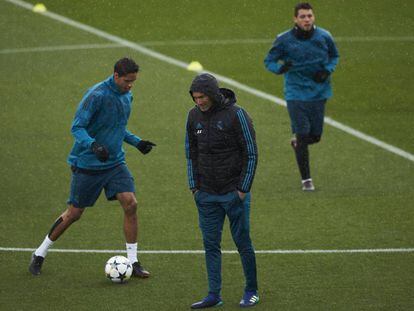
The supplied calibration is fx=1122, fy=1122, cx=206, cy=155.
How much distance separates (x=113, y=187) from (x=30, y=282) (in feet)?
4.34

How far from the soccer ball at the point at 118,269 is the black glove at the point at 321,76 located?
15.9 feet

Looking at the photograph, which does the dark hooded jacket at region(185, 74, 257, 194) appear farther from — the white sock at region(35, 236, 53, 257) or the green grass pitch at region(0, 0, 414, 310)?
the white sock at region(35, 236, 53, 257)

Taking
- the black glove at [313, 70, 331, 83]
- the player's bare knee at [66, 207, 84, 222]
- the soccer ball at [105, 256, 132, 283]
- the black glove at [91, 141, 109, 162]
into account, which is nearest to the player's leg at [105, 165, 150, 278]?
the soccer ball at [105, 256, 132, 283]

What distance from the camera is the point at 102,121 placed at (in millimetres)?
11797

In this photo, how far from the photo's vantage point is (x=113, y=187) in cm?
1198

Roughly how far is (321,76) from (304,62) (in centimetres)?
33

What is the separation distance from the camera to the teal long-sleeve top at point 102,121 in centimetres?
1164

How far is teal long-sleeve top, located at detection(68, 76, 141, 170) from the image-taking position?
38.2ft

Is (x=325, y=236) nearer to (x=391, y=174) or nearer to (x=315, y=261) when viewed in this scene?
(x=315, y=261)

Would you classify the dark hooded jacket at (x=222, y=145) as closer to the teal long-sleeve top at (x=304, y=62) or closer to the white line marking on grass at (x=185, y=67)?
the teal long-sleeve top at (x=304, y=62)

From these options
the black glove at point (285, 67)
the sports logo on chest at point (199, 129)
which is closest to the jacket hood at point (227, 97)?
the sports logo on chest at point (199, 129)

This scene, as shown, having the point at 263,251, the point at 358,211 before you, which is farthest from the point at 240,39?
the point at 263,251

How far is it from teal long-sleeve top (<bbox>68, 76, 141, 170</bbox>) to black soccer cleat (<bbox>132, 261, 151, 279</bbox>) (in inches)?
42.8

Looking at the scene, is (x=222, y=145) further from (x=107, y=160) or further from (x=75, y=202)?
(x=75, y=202)
